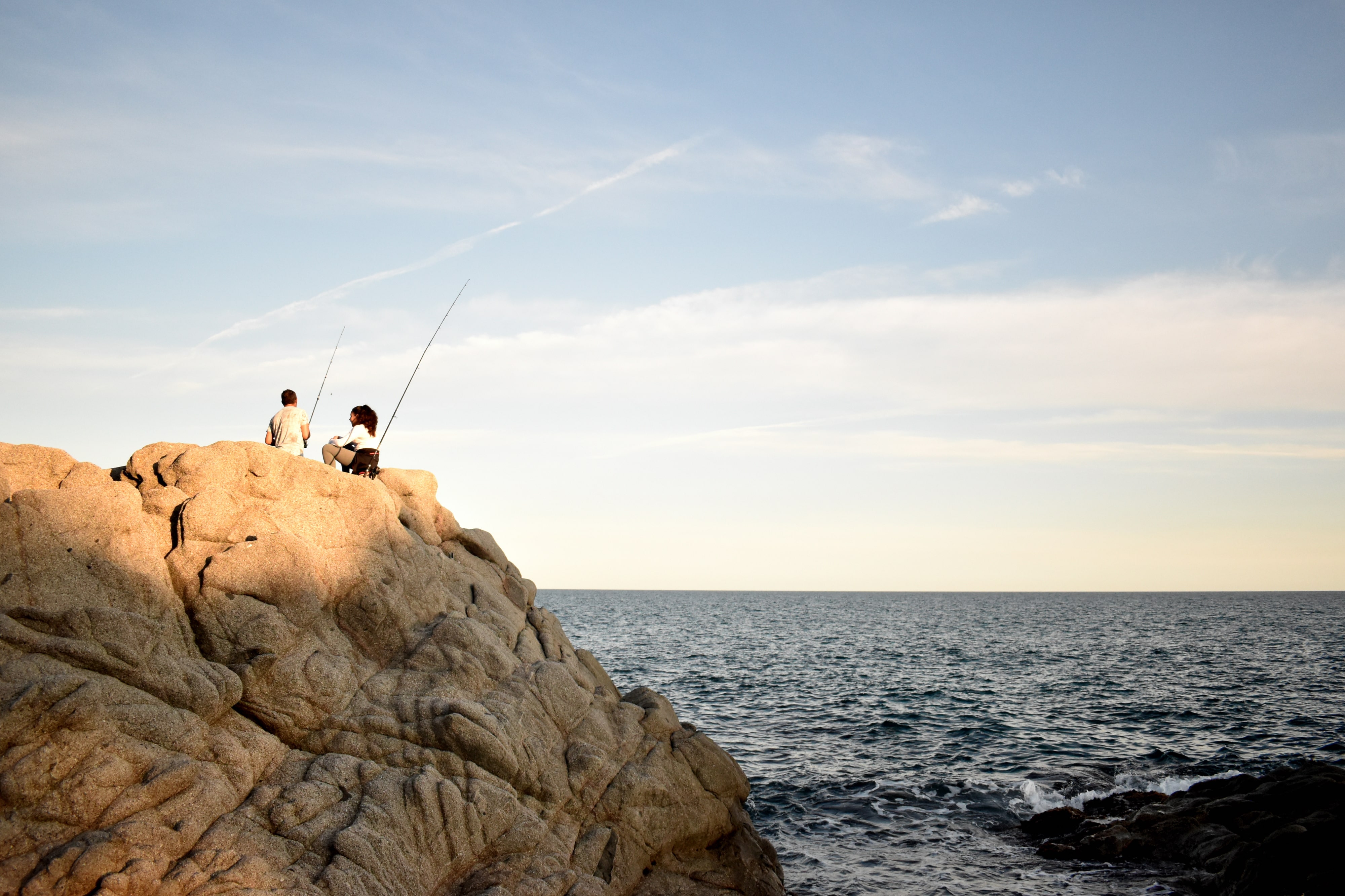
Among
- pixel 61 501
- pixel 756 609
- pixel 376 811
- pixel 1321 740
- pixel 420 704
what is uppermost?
pixel 61 501

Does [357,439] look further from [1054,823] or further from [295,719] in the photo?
[1054,823]

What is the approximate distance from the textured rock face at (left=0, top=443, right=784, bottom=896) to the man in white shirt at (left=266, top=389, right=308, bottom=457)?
1008mm

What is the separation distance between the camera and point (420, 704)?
11.9 meters

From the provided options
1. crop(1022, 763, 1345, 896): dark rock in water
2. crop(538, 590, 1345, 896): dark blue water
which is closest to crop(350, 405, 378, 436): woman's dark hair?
crop(538, 590, 1345, 896): dark blue water

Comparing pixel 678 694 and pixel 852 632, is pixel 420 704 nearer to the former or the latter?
pixel 678 694

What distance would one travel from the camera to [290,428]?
14.8m

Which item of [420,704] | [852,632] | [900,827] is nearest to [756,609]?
[852,632]

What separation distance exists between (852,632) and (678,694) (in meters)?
47.2

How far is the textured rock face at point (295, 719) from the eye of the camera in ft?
30.6

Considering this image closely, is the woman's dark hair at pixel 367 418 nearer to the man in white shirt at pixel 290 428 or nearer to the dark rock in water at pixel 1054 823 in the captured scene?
the man in white shirt at pixel 290 428

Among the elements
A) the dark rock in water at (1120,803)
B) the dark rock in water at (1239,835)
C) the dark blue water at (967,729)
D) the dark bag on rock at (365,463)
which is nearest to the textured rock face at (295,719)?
the dark bag on rock at (365,463)

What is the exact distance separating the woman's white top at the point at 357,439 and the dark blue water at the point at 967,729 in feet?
36.2

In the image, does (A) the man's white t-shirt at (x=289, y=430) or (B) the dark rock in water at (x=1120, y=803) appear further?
(B) the dark rock in water at (x=1120, y=803)

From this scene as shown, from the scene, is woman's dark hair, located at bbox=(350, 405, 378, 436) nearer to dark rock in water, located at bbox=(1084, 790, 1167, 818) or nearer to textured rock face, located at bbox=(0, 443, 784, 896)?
textured rock face, located at bbox=(0, 443, 784, 896)
